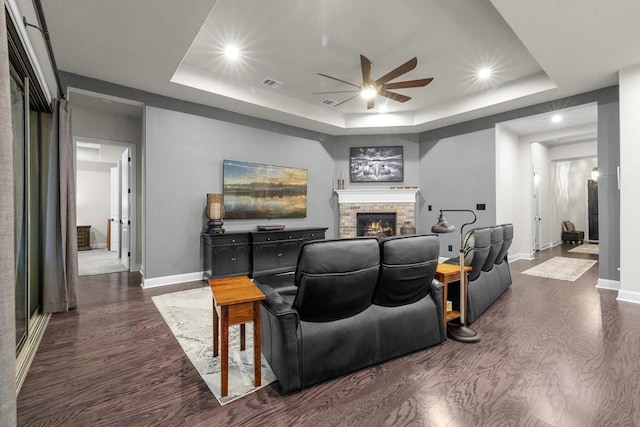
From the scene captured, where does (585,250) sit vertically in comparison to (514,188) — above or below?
below

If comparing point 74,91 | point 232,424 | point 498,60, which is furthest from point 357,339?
point 74,91

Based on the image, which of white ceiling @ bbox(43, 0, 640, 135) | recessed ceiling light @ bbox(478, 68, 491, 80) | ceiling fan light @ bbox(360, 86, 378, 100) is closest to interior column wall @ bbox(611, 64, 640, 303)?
white ceiling @ bbox(43, 0, 640, 135)

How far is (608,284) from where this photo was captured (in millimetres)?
4320

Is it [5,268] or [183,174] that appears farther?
A: [183,174]

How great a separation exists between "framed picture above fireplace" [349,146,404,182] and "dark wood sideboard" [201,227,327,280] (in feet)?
7.81

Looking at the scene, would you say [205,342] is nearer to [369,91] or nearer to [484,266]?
[484,266]

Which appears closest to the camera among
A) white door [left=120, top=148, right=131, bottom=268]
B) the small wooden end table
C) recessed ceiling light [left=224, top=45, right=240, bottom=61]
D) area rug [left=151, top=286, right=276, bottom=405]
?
the small wooden end table

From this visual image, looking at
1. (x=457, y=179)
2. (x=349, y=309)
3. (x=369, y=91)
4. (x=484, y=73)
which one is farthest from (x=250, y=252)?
(x=484, y=73)

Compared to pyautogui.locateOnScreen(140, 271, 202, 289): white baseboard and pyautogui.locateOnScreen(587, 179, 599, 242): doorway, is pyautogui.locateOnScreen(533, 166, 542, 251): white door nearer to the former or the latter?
pyautogui.locateOnScreen(587, 179, 599, 242): doorway

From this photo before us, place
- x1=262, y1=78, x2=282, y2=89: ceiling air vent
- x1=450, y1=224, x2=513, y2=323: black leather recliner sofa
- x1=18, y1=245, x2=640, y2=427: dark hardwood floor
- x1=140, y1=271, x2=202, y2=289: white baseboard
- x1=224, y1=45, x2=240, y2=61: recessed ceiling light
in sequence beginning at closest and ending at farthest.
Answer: x1=18, y1=245, x2=640, y2=427: dark hardwood floor, x1=450, y1=224, x2=513, y2=323: black leather recliner sofa, x1=224, y1=45, x2=240, y2=61: recessed ceiling light, x1=140, y1=271, x2=202, y2=289: white baseboard, x1=262, y1=78, x2=282, y2=89: ceiling air vent

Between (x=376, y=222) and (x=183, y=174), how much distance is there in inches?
166

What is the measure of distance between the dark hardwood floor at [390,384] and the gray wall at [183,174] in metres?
1.67

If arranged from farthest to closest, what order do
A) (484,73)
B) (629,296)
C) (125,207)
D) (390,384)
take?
(125,207) < (484,73) < (629,296) < (390,384)

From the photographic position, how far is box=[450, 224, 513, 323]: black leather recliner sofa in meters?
3.05
